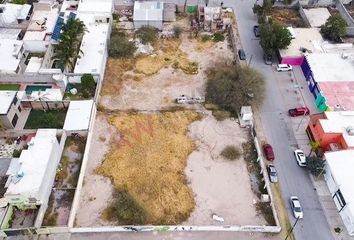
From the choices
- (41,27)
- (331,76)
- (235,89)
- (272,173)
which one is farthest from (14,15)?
(331,76)

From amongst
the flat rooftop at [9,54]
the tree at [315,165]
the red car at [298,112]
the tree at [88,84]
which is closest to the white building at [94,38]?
the tree at [88,84]

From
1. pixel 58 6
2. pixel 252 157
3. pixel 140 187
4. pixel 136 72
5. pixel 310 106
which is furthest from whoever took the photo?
pixel 58 6

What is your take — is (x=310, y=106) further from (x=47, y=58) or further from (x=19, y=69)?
(x=19, y=69)

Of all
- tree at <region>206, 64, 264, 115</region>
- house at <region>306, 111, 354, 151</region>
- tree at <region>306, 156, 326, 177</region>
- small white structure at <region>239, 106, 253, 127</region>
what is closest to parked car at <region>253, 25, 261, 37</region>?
tree at <region>206, 64, 264, 115</region>

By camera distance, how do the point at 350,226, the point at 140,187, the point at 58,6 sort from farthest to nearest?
1. the point at 58,6
2. the point at 140,187
3. the point at 350,226

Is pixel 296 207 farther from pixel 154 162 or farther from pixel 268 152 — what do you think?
pixel 154 162

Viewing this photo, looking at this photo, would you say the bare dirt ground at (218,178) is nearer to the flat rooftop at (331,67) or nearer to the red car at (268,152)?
the red car at (268,152)

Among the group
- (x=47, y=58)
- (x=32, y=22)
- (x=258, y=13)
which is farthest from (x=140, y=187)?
(x=258, y=13)

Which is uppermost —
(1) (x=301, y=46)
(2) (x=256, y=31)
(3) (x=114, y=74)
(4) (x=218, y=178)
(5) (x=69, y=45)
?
(1) (x=301, y=46)
